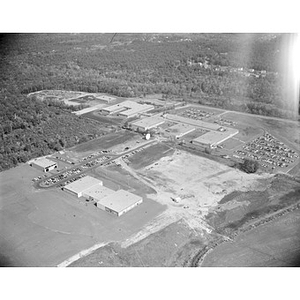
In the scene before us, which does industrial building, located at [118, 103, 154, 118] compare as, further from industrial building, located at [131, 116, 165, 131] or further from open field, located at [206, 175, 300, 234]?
open field, located at [206, 175, 300, 234]

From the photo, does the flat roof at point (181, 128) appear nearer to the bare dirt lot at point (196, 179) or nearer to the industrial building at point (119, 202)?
the bare dirt lot at point (196, 179)

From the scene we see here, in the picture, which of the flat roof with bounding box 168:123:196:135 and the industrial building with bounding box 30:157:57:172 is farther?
the flat roof with bounding box 168:123:196:135

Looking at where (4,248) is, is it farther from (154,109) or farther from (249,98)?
(249,98)

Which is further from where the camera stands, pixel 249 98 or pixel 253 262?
pixel 249 98

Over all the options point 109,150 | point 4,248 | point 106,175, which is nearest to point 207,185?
point 106,175

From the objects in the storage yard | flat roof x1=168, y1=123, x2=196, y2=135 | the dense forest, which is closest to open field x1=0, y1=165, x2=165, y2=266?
the storage yard

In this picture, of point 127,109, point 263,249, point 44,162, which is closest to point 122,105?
point 127,109
